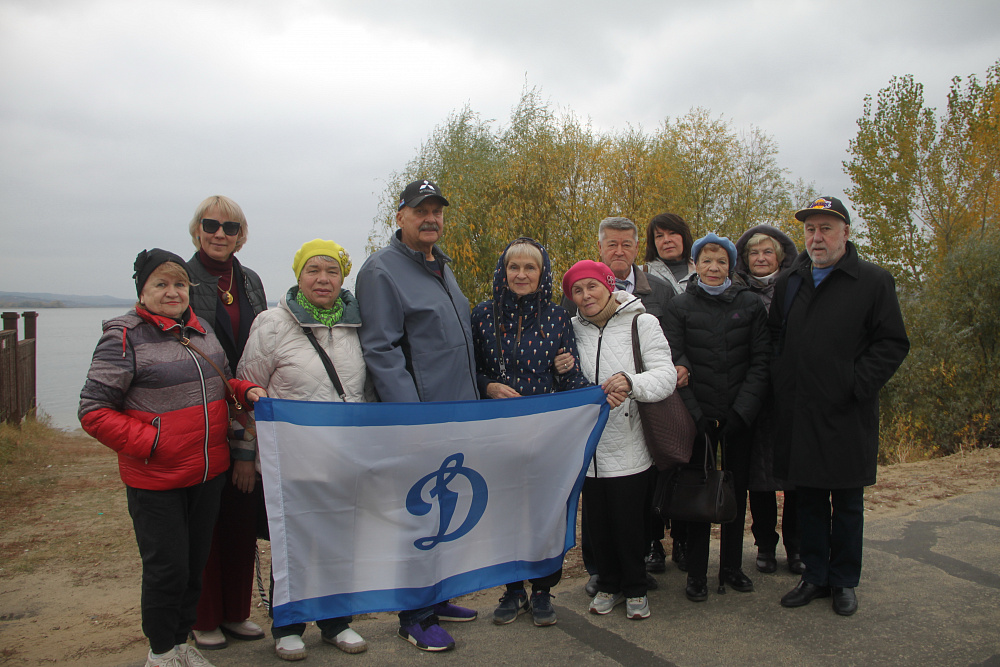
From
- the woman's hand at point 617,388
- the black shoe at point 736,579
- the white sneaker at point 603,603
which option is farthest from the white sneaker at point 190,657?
the black shoe at point 736,579

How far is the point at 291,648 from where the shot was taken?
332 centimetres

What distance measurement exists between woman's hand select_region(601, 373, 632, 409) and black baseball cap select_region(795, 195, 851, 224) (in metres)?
1.51

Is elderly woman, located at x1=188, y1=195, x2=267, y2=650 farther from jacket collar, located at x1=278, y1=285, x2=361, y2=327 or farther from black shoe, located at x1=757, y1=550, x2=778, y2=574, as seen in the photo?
black shoe, located at x1=757, y1=550, x2=778, y2=574

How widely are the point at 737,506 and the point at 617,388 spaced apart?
1.22m

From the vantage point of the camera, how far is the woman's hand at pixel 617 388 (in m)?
3.73

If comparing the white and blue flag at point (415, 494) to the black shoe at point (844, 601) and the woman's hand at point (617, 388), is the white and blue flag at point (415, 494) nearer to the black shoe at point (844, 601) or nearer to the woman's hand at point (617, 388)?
the woman's hand at point (617, 388)

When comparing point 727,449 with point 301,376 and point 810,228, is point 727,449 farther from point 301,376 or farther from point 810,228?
point 301,376

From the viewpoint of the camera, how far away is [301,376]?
3.33m

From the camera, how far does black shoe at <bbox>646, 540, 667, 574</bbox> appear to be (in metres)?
4.61

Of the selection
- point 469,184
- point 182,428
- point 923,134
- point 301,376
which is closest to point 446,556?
point 301,376

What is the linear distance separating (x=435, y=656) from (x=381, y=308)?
182cm

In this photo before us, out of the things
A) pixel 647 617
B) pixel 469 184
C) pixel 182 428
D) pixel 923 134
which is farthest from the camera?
pixel 923 134

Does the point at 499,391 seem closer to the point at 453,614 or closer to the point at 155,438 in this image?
the point at 453,614

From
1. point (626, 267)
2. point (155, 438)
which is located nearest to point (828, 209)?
point (626, 267)
